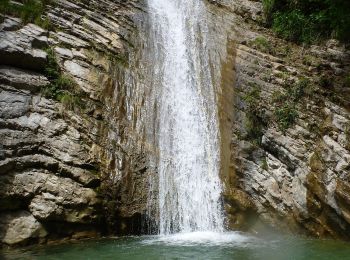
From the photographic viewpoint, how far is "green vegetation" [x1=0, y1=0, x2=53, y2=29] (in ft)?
36.7

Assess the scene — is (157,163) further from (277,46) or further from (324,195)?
(277,46)

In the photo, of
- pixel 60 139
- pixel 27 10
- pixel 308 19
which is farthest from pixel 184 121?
pixel 308 19

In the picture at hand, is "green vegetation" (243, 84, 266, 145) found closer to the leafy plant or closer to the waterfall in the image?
the leafy plant

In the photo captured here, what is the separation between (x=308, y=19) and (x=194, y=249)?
978 centimetres

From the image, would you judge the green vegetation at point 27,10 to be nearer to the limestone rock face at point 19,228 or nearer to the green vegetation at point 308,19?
the limestone rock face at point 19,228

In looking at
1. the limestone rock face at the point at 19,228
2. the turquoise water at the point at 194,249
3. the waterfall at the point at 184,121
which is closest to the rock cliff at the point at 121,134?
the limestone rock face at the point at 19,228

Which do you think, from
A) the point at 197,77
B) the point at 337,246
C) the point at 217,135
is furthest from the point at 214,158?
the point at 337,246

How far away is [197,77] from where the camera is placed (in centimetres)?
1336

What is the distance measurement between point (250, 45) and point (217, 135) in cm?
398

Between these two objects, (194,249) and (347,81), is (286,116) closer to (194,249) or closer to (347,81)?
(347,81)

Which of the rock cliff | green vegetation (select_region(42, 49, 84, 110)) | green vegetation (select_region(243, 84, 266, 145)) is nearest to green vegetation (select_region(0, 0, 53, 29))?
the rock cliff

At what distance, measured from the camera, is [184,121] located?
40.0 feet

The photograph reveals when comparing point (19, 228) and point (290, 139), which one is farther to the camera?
point (290, 139)

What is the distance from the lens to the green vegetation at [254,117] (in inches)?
462
